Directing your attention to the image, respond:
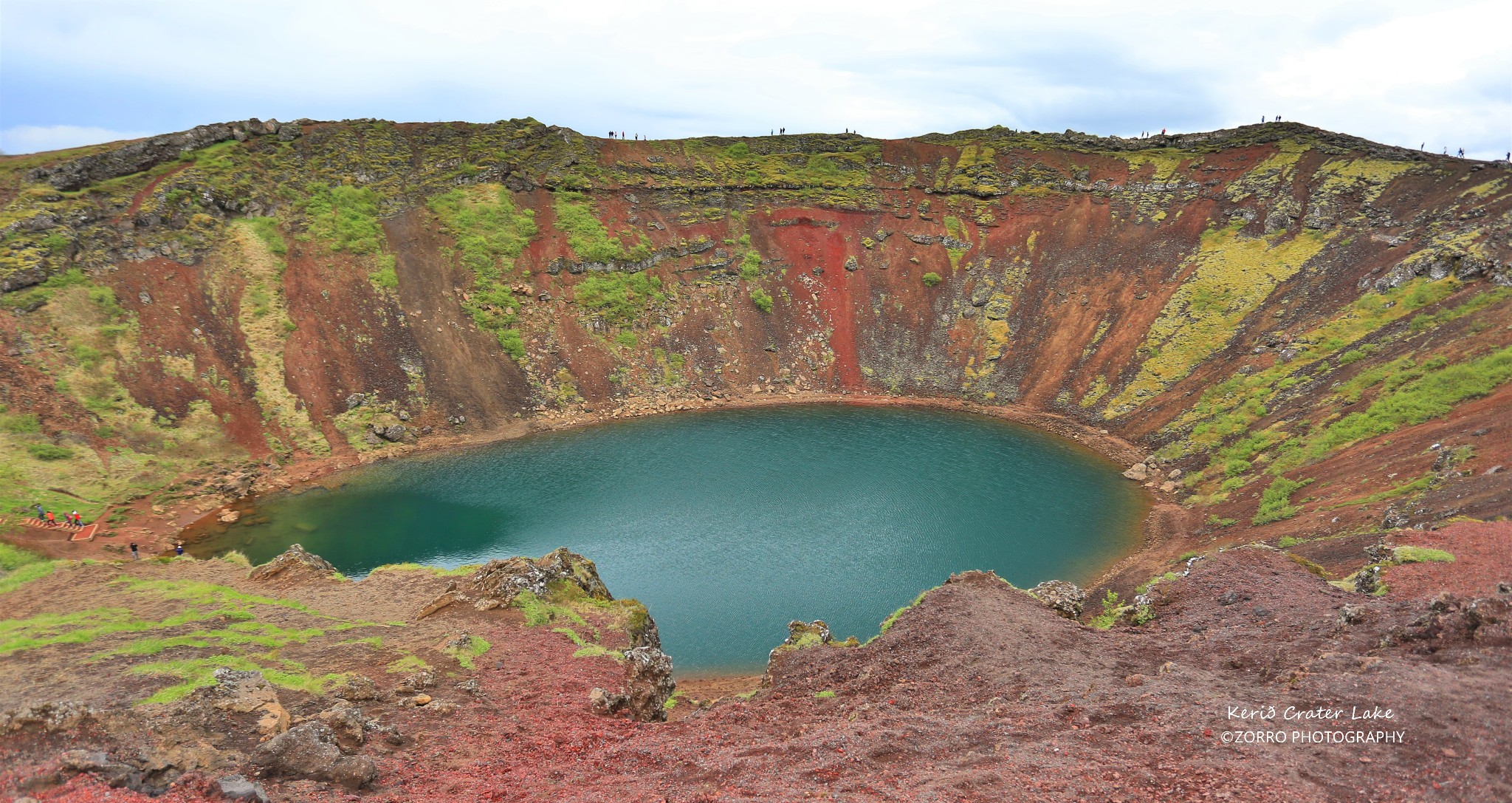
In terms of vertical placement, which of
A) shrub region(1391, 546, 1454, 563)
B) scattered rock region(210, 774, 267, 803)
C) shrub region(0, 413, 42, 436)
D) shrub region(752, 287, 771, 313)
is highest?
shrub region(752, 287, 771, 313)

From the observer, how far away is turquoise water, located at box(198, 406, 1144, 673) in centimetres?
3269

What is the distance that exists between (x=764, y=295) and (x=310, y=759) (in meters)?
58.7

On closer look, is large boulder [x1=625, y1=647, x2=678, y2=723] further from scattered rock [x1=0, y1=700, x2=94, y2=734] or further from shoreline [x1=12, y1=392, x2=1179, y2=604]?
shoreline [x1=12, y1=392, x2=1179, y2=604]

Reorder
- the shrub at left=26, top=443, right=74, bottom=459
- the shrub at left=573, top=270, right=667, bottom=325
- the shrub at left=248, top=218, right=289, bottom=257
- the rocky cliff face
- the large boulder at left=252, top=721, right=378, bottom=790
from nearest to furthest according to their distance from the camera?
the large boulder at left=252, top=721, right=378, bottom=790, the shrub at left=26, top=443, right=74, bottom=459, the rocky cliff face, the shrub at left=248, top=218, right=289, bottom=257, the shrub at left=573, top=270, right=667, bottom=325

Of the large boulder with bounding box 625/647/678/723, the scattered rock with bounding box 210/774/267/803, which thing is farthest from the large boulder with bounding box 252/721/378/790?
the large boulder with bounding box 625/647/678/723

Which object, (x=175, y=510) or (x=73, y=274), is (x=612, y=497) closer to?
(x=175, y=510)

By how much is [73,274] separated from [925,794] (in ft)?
198

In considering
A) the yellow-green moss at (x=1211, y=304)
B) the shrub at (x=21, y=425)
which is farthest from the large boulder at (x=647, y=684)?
the yellow-green moss at (x=1211, y=304)

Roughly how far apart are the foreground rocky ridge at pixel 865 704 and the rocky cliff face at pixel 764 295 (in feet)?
55.6

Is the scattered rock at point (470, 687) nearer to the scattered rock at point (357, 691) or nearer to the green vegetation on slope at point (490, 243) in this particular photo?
the scattered rock at point (357, 691)

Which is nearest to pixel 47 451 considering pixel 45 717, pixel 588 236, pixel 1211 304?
pixel 45 717

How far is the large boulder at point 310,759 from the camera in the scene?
12188mm

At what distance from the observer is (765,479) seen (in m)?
45.8

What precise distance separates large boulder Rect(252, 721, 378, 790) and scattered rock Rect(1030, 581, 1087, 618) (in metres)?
19.1
